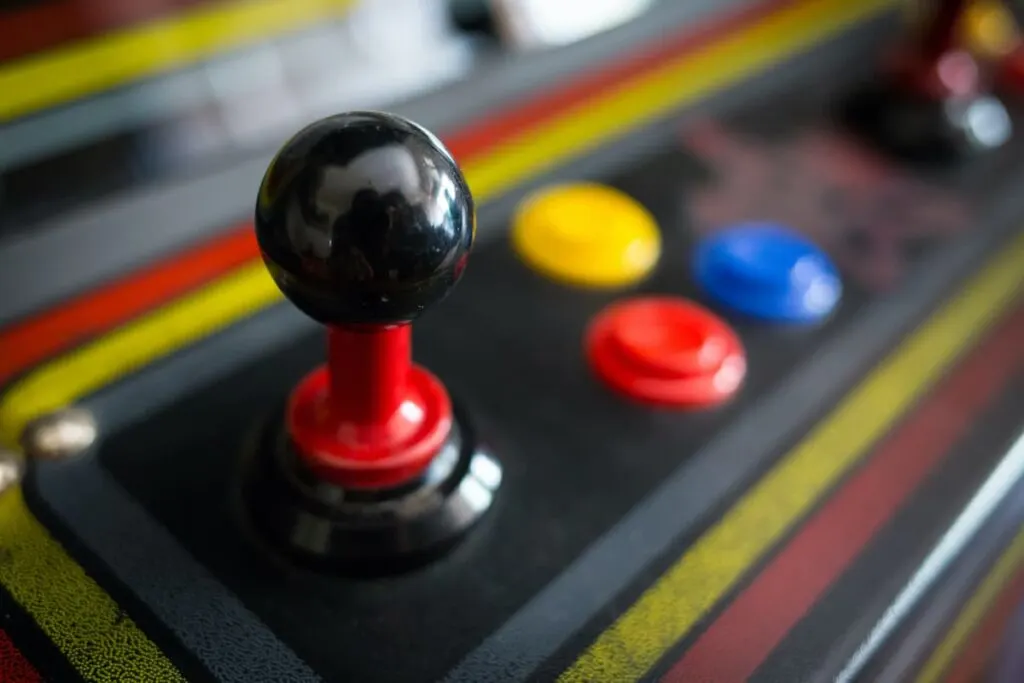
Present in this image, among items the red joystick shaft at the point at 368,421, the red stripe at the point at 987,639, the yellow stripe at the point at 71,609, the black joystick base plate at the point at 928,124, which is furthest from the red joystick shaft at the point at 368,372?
the black joystick base plate at the point at 928,124

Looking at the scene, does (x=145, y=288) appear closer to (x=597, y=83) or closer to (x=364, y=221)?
(x=364, y=221)

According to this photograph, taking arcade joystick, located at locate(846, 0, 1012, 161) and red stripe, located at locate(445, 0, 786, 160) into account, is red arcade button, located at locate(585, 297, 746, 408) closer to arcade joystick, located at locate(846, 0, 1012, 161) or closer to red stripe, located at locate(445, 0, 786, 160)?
red stripe, located at locate(445, 0, 786, 160)

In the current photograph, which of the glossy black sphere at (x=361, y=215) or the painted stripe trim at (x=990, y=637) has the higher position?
the glossy black sphere at (x=361, y=215)

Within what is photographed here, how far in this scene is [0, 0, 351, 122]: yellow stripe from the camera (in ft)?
2.20

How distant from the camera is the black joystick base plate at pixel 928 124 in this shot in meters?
0.96

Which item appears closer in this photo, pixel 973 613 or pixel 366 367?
pixel 366 367

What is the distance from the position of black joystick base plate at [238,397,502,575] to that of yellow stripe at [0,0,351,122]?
0.30 meters

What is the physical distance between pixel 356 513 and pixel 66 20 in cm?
40

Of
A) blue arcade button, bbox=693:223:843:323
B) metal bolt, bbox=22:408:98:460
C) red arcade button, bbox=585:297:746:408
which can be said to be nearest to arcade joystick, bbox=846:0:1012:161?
blue arcade button, bbox=693:223:843:323

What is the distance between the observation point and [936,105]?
97cm

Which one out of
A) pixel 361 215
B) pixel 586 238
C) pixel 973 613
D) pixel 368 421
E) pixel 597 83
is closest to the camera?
pixel 361 215

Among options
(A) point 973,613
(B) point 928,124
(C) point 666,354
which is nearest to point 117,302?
(C) point 666,354

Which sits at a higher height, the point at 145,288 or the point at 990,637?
the point at 145,288

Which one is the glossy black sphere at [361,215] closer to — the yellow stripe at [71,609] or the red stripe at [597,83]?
the yellow stripe at [71,609]
